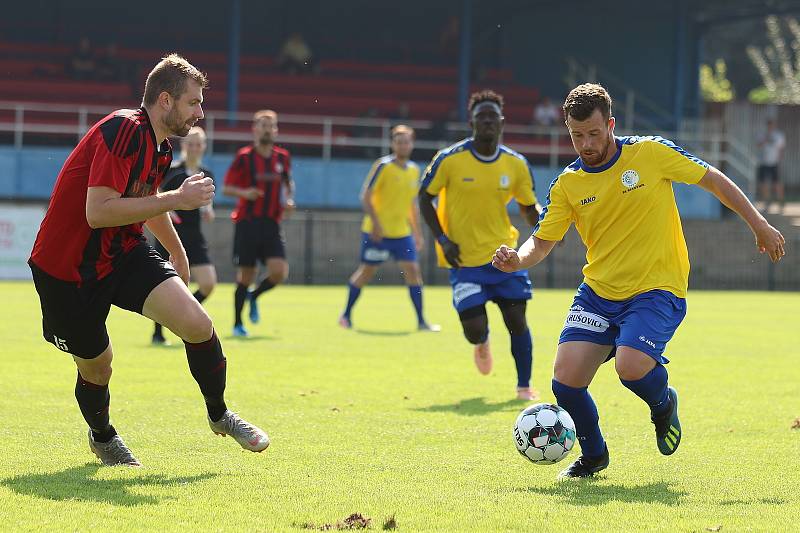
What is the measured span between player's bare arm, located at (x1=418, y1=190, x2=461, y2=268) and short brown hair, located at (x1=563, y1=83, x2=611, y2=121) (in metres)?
3.53

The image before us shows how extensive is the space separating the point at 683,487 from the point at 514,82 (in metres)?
30.1

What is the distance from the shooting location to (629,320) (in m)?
6.22

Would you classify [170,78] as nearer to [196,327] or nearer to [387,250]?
[196,327]

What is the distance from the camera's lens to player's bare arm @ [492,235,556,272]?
6.37 m

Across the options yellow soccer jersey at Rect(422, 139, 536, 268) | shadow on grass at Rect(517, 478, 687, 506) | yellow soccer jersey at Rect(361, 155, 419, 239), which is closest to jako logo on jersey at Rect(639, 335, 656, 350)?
shadow on grass at Rect(517, 478, 687, 506)

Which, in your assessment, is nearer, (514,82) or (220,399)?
(220,399)

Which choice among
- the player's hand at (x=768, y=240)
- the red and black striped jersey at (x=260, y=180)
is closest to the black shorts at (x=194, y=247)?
the red and black striped jersey at (x=260, y=180)

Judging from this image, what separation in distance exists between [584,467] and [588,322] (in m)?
0.71

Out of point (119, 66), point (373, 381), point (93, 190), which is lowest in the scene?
point (373, 381)

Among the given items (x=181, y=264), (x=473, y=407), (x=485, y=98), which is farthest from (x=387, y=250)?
(x=181, y=264)

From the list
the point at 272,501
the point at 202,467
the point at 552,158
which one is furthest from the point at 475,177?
the point at 552,158

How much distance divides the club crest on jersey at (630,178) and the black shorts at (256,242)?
8116mm

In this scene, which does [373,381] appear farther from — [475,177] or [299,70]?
[299,70]

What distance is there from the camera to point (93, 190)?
5.77m
